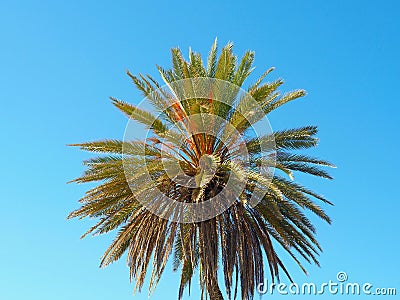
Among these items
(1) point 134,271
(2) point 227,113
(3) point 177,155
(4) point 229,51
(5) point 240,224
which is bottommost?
(1) point 134,271

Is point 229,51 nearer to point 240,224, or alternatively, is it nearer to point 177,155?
point 177,155

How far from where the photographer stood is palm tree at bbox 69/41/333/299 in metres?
19.4

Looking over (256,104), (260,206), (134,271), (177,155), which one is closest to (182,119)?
(177,155)

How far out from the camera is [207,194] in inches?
Answer: 779

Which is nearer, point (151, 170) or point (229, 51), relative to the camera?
point (151, 170)

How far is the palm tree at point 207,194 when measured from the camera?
19.4 metres

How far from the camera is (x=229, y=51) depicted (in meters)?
20.5

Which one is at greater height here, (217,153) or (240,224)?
(217,153)

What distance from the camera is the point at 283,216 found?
65.4ft

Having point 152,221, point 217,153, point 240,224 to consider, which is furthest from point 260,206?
point 152,221

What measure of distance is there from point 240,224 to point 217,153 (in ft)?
7.86

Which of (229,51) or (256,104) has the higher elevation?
(229,51)

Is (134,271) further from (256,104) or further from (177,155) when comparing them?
(256,104)

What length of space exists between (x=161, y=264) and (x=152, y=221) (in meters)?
1.37
